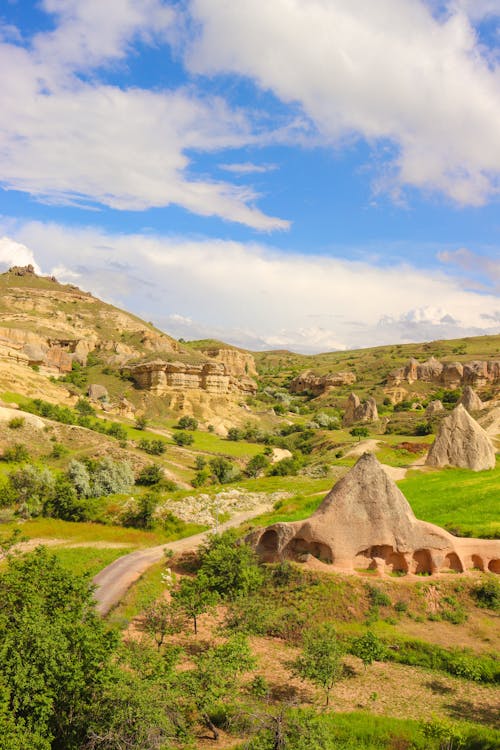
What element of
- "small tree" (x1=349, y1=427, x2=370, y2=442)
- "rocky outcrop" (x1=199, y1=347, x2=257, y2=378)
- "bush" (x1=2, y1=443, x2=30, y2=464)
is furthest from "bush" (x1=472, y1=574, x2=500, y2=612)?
"rocky outcrop" (x1=199, y1=347, x2=257, y2=378)

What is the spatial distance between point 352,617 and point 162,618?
22.2ft

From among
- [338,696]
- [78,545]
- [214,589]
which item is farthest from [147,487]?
[338,696]

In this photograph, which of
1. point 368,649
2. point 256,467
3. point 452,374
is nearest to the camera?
point 368,649

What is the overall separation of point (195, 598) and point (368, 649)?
6364 mm

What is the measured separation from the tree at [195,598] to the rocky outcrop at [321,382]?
10150 centimetres

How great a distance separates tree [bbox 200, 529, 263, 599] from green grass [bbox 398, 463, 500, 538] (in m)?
10.2

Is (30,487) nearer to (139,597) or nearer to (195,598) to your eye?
(139,597)

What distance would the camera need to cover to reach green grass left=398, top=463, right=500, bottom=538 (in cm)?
2528

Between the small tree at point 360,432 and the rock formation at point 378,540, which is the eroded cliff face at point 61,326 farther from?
the rock formation at point 378,540

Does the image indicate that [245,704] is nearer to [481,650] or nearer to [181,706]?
[181,706]

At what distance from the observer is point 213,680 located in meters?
12.6

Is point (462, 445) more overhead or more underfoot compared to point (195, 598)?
more overhead

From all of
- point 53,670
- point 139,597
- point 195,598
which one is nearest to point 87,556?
point 139,597

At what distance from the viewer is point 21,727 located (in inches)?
404
